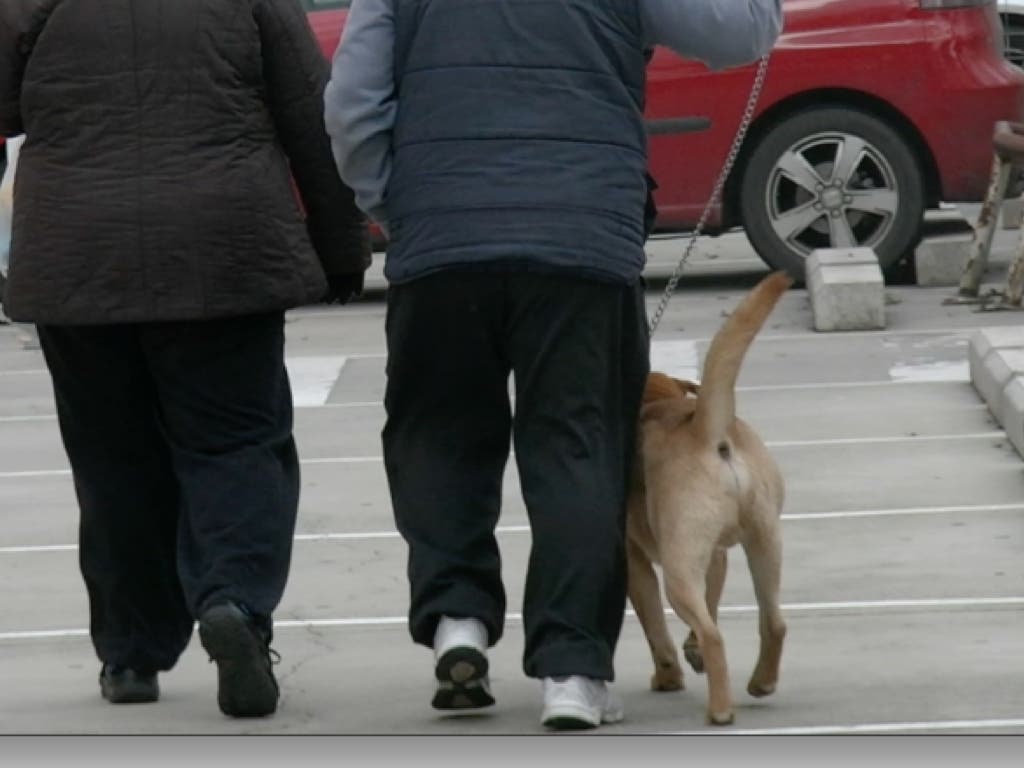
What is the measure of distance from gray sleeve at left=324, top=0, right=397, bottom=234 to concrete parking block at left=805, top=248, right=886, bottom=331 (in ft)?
22.8

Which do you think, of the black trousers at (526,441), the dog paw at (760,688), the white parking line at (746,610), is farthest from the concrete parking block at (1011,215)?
the black trousers at (526,441)

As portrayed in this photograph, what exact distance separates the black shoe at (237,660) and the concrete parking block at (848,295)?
6874 mm

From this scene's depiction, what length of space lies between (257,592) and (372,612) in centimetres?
137

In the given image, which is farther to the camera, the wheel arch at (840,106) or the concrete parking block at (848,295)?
the wheel arch at (840,106)

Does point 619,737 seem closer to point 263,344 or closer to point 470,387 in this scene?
point 470,387

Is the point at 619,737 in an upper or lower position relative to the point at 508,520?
upper

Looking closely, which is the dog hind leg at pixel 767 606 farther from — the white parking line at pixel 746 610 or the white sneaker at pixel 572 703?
the white parking line at pixel 746 610

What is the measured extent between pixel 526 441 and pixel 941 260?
8.69 metres

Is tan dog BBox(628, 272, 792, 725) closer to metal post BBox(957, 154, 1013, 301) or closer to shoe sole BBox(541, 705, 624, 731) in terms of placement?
shoe sole BBox(541, 705, 624, 731)

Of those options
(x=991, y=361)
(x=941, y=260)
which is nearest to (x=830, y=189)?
(x=941, y=260)

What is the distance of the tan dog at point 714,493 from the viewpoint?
554 centimetres

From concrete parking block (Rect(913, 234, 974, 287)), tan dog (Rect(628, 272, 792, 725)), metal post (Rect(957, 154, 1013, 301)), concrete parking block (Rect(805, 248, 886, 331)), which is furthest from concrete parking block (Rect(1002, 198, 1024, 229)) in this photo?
tan dog (Rect(628, 272, 792, 725))

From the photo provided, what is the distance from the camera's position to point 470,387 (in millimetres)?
5660

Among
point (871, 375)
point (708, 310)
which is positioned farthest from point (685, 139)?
point (871, 375)
